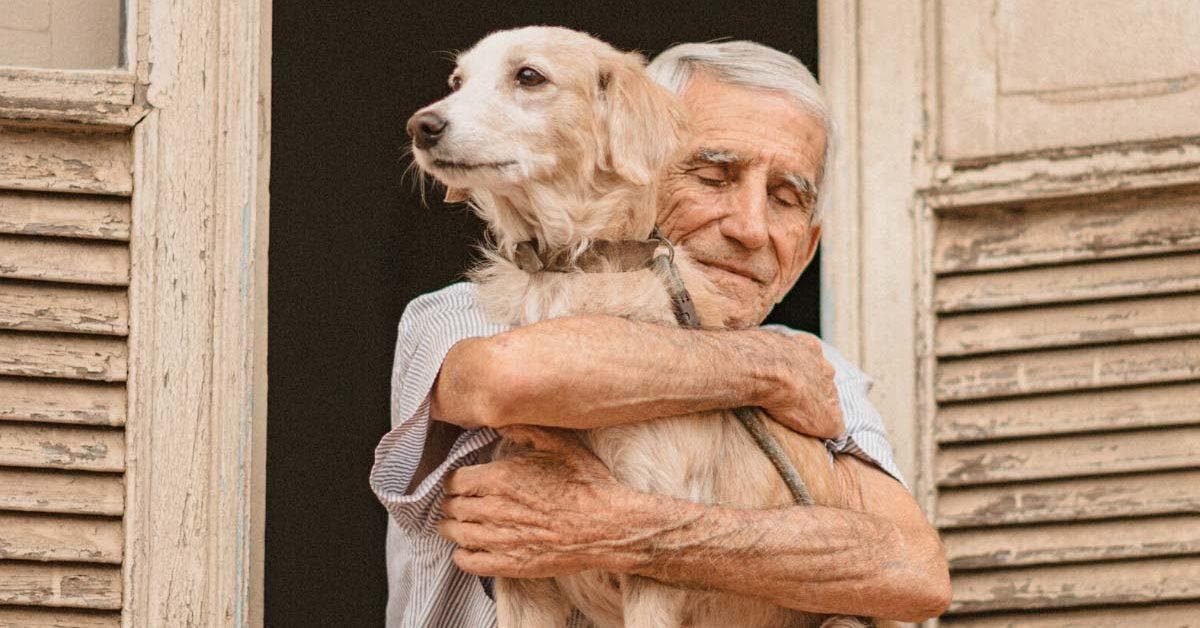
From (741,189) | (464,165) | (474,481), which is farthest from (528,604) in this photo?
(741,189)

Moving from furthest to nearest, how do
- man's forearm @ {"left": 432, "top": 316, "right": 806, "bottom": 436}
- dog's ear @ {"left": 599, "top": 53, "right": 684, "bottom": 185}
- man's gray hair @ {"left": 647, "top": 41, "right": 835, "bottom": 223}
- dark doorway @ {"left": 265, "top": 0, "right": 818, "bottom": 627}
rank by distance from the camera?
dark doorway @ {"left": 265, "top": 0, "right": 818, "bottom": 627}
man's gray hair @ {"left": 647, "top": 41, "right": 835, "bottom": 223}
dog's ear @ {"left": 599, "top": 53, "right": 684, "bottom": 185}
man's forearm @ {"left": 432, "top": 316, "right": 806, "bottom": 436}

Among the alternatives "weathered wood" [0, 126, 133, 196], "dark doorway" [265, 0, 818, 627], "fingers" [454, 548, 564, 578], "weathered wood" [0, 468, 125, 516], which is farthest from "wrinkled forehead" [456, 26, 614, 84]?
"dark doorway" [265, 0, 818, 627]

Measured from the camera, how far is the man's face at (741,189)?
2492mm

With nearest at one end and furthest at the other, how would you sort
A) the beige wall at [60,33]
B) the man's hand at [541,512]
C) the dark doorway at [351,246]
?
the man's hand at [541,512]
the beige wall at [60,33]
the dark doorway at [351,246]

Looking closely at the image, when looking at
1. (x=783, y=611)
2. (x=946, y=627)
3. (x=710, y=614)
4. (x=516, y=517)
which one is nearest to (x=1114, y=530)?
(x=946, y=627)

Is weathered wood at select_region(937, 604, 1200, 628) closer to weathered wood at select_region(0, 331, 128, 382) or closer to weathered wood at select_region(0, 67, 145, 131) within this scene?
weathered wood at select_region(0, 331, 128, 382)

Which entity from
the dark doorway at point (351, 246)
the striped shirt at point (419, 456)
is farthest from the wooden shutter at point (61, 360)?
the dark doorway at point (351, 246)

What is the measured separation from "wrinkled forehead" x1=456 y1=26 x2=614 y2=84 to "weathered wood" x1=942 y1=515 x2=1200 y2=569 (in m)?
1.25

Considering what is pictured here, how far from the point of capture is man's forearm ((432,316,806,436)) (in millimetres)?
1854

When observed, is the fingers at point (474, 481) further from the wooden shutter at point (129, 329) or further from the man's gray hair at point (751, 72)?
the man's gray hair at point (751, 72)

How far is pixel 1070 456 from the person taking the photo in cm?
263

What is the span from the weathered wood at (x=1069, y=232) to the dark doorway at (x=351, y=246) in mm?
1419

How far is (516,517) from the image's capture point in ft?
6.52

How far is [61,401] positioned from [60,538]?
0.26 m
